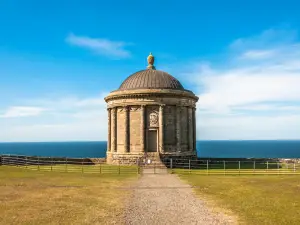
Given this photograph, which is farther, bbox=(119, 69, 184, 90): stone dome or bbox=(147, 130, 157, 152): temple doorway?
bbox=(119, 69, 184, 90): stone dome

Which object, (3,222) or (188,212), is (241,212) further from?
(3,222)

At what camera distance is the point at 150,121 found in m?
35.5

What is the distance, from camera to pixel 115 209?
13.7 meters

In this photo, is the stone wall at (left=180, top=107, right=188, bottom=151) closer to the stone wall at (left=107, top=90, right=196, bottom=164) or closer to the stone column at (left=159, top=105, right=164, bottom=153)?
the stone wall at (left=107, top=90, right=196, bottom=164)

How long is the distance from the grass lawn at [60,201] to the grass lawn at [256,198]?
5074 mm

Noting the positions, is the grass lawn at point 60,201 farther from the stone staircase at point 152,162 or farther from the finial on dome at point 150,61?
the finial on dome at point 150,61

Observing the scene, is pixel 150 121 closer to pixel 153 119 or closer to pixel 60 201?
pixel 153 119

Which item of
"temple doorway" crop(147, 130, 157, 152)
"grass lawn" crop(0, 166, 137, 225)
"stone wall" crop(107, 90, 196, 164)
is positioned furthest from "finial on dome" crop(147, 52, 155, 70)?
"grass lawn" crop(0, 166, 137, 225)

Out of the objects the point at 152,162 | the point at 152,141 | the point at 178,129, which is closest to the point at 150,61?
the point at 178,129

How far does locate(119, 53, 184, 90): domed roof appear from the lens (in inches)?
1443

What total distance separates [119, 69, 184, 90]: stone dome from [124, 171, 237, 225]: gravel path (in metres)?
18.6

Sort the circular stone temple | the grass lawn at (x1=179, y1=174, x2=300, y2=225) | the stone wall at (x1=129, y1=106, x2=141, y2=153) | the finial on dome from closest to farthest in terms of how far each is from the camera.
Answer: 1. the grass lawn at (x1=179, y1=174, x2=300, y2=225)
2. the circular stone temple
3. the stone wall at (x1=129, y1=106, x2=141, y2=153)
4. the finial on dome

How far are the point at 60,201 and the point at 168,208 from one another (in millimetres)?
5335

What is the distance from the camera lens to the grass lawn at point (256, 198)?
12.4m
